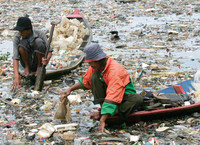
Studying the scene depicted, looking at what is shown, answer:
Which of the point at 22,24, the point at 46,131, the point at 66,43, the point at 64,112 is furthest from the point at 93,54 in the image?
the point at 66,43

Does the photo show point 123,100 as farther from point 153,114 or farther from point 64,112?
point 64,112

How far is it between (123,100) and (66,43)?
12.6 ft

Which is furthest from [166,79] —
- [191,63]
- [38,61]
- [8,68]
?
[8,68]

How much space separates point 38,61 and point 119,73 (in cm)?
251

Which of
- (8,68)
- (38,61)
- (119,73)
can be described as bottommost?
(8,68)

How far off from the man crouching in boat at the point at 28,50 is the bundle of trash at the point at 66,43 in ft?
2.34

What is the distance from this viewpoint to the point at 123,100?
167 inches

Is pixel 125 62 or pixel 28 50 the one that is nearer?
pixel 28 50

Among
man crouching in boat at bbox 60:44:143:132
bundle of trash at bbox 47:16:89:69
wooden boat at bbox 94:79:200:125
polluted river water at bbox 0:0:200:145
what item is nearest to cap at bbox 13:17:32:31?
polluted river water at bbox 0:0:200:145

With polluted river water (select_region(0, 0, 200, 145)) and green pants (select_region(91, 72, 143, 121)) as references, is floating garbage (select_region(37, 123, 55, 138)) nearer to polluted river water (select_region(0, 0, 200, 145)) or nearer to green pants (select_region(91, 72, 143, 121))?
polluted river water (select_region(0, 0, 200, 145))

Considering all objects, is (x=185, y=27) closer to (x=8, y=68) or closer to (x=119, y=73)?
(x=8, y=68)

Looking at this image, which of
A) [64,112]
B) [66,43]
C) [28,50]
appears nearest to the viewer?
[64,112]

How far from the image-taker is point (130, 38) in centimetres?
→ 1059

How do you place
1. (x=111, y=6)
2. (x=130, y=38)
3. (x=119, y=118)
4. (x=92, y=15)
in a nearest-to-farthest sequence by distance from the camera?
1. (x=119, y=118)
2. (x=130, y=38)
3. (x=92, y=15)
4. (x=111, y=6)
